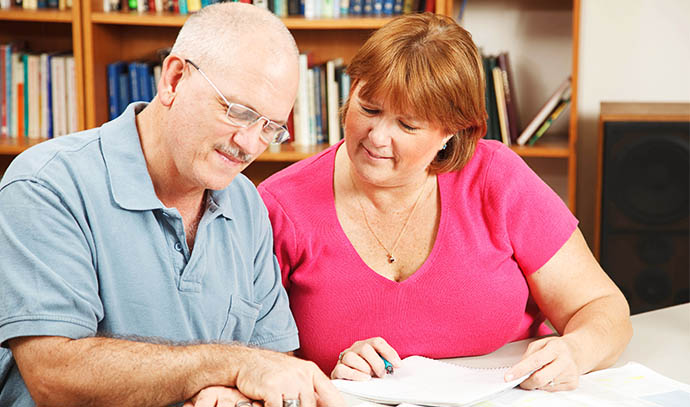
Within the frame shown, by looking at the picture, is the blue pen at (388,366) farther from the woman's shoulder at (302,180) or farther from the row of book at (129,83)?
the row of book at (129,83)

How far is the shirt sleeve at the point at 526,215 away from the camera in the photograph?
1.58m

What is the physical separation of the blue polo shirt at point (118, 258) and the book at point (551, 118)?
1818mm

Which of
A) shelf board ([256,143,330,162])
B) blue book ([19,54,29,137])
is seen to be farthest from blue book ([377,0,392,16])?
blue book ([19,54,29,137])

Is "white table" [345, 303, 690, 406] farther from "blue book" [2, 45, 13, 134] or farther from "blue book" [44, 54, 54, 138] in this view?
"blue book" [2, 45, 13, 134]

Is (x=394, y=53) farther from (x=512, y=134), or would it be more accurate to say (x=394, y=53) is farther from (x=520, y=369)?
(x=512, y=134)

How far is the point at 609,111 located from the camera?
2.99 metres

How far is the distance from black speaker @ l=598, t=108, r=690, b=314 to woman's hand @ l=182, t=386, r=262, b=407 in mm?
2072

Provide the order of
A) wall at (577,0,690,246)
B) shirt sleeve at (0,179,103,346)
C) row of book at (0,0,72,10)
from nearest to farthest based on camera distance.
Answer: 1. shirt sleeve at (0,179,103,346)
2. row of book at (0,0,72,10)
3. wall at (577,0,690,246)

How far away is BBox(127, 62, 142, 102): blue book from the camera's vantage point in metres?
3.16

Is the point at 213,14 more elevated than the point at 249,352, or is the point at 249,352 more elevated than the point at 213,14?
the point at 213,14

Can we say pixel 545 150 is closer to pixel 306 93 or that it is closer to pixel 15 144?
pixel 306 93

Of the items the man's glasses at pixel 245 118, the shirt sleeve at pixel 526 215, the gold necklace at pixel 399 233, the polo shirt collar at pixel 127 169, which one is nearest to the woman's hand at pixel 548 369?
the shirt sleeve at pixel 526 215

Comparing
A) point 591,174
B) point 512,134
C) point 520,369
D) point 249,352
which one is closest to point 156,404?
point 249,352

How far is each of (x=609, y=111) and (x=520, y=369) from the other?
1.93 meters
